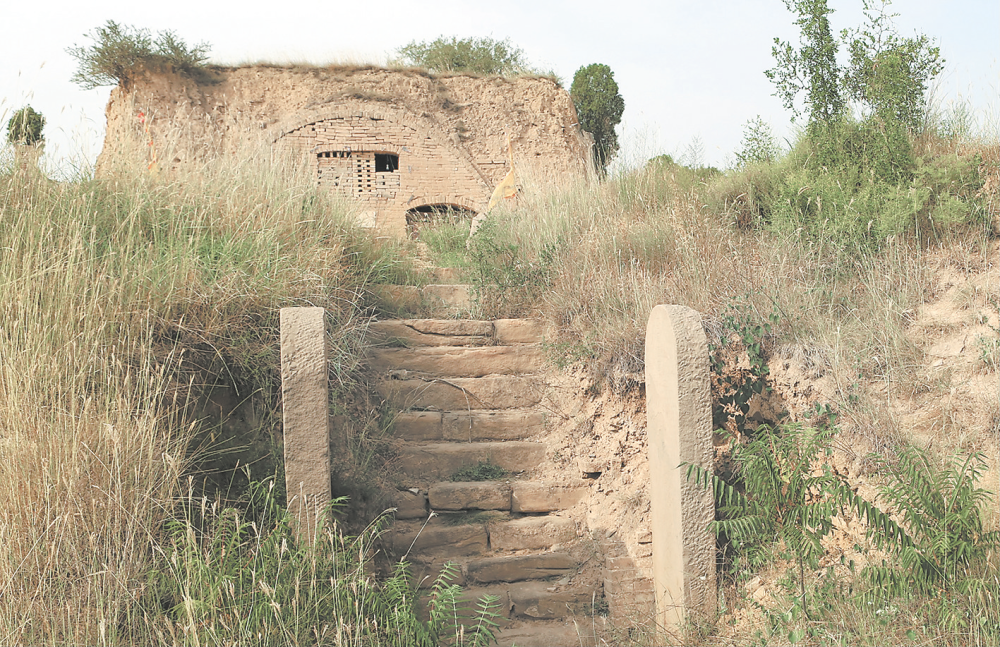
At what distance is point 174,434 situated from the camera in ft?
10.8

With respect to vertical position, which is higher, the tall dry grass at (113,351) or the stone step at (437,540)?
the tall dry grass at (113,351)

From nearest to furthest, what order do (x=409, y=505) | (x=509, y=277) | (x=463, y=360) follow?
(x=409, y=505) → (x=463, y=360) → (x=509, y=277)

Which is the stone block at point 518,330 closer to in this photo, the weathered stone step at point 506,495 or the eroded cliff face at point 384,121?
the weathered stone step at point 506,495

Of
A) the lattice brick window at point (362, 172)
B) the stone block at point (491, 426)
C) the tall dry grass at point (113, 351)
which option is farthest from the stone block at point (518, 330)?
the lattice brick window at point (362, 172)

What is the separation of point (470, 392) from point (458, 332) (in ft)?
2.22

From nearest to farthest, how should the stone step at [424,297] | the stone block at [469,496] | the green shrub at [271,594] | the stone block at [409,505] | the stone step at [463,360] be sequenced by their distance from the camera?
the green shrub at [271,594]
the stone block at [409,505]
the stone block at [469,496]
the stone step at [463,360]
the stone step at [424,297]

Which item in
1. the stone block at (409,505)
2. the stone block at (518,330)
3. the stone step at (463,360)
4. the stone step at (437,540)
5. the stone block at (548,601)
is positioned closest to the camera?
the stone block at (548,601)

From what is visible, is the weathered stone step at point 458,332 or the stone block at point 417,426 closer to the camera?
the stone block at point 417,426

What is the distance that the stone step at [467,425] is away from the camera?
182 inches

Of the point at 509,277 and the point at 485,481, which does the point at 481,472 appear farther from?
the point at 509,277

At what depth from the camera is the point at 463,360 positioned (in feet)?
17.1

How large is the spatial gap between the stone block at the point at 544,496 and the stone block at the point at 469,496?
2.8 inches

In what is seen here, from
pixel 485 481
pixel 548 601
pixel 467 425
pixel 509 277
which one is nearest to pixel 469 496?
pixel 485 481

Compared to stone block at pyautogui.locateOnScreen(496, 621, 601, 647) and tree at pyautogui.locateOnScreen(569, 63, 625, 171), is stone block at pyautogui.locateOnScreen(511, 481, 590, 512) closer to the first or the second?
stone block at pyautogui.locateOnScreen(496, 621, 601, 647)
